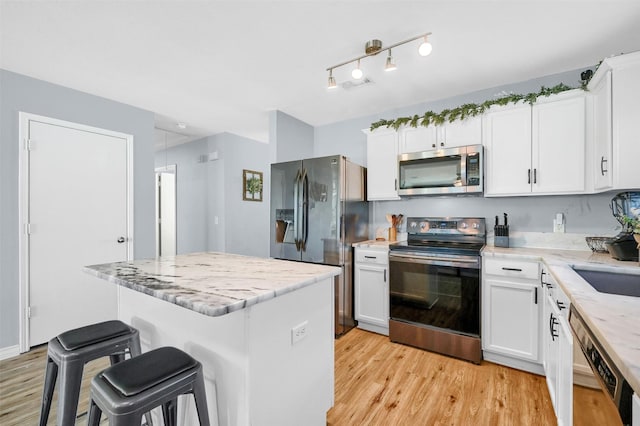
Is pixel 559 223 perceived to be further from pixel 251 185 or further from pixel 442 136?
pixel 251 185

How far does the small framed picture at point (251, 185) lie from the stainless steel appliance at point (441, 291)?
307cm

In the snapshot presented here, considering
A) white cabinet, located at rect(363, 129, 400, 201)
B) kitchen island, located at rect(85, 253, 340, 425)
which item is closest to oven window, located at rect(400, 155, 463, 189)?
white cabinet, located at rect(363, 129, 400, 201)

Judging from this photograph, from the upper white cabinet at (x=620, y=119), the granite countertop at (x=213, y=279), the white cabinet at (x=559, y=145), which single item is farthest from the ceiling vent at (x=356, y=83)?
the granite countertop at (x=213, y=279)

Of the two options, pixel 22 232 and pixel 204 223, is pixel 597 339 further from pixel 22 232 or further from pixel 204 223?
pixel 204 223

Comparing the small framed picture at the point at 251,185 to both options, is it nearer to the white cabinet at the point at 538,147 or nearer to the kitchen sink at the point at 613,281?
the white cabinet at the point at 538,147

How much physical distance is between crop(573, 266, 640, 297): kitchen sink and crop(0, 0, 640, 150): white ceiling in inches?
64.9

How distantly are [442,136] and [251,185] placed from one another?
3.34 meters

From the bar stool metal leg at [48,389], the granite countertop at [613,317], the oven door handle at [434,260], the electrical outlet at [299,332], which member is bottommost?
the bar stool metal leg at [48,389]

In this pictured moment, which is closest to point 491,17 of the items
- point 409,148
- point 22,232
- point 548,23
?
point 548,23

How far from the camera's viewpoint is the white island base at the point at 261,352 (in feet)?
3.72

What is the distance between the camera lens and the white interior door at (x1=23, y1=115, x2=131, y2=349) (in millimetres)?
2697

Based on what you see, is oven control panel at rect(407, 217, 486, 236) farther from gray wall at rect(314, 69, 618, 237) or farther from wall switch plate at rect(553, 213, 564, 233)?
wall switch plate at rect(553, 213, 564, 233)

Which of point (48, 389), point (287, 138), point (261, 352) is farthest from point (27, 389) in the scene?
point (287, 138)

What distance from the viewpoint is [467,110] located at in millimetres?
2715
